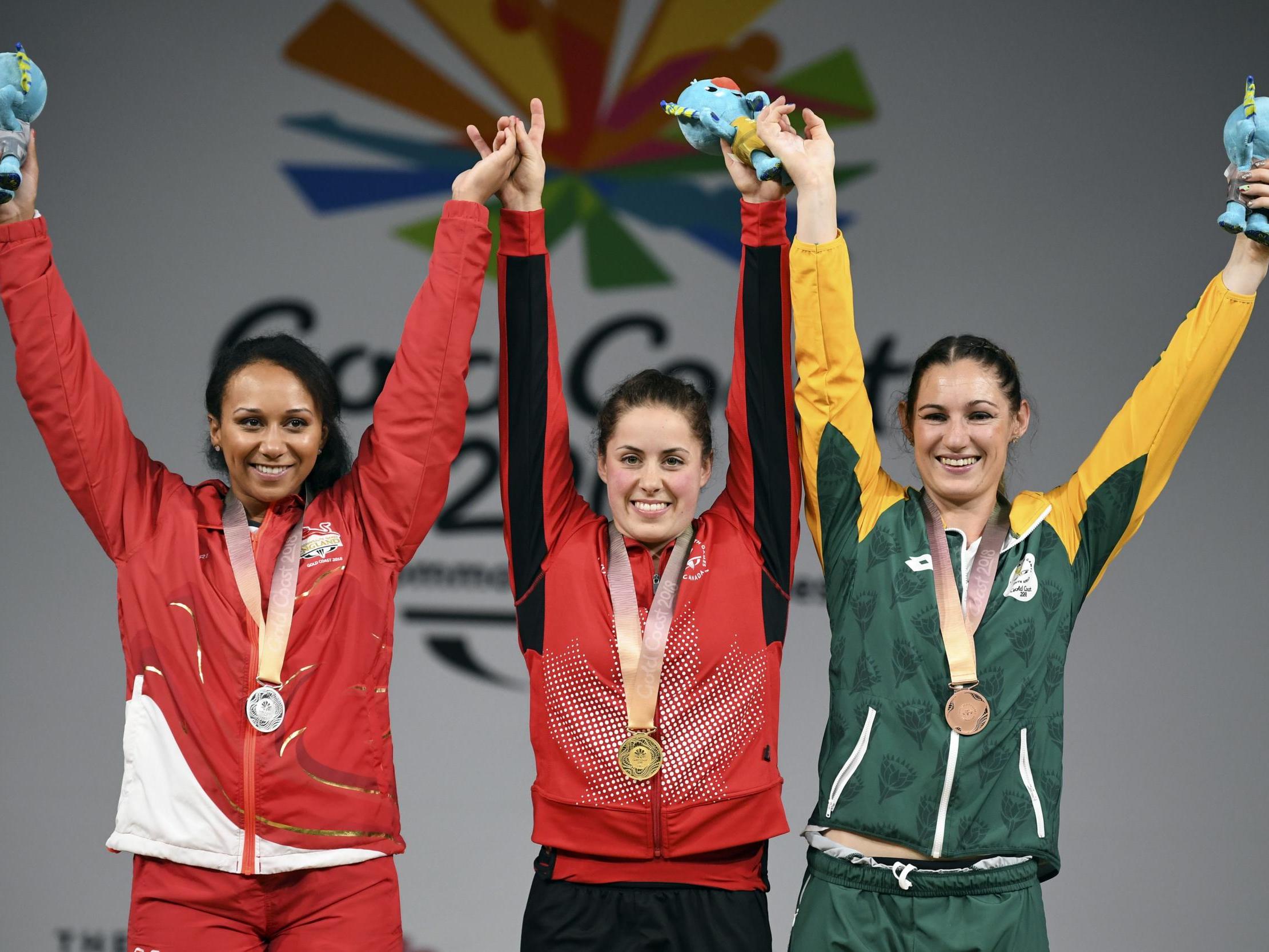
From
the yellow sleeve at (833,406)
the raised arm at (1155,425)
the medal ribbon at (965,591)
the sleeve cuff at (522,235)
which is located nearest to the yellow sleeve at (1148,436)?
the raised arm at (1155,425)

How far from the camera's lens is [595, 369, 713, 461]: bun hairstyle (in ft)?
7.74

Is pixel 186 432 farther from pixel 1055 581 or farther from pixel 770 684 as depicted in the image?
pixel 1055 581

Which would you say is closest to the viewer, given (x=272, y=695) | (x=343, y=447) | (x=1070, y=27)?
(x=272, y=695)

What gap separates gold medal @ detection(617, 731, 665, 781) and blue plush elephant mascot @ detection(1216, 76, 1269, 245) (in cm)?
118

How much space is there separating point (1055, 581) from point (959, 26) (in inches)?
80.7

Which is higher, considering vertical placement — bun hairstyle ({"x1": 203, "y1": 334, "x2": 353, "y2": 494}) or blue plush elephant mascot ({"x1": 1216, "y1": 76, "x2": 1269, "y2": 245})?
blue plush elephant mascot ({"x1": 1216, "y1": 76, "x2": 1269, "y2": 245})

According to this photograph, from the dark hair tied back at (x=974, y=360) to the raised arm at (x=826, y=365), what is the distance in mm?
119

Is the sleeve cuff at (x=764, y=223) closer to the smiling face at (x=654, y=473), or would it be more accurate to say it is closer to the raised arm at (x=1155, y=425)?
the smiling face at (x=654, y=473)

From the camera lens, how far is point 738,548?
7.75 ft

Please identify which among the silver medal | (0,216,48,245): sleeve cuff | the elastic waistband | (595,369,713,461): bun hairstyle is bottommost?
the elastic waistband

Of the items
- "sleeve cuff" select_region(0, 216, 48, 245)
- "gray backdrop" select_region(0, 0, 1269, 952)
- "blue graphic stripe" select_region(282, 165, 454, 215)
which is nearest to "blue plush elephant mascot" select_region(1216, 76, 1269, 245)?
"gray backdrop" select_region(0, 0, 1269, 952)

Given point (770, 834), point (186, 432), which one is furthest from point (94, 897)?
point (770, 834)

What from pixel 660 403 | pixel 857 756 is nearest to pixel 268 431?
pixel 660 403

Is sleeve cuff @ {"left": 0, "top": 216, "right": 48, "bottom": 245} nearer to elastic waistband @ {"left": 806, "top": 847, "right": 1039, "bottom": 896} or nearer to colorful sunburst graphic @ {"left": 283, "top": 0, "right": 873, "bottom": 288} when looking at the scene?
elastic waistband @ {"left": 806, "top": 847, "right": 1039, "bottom": 896}
